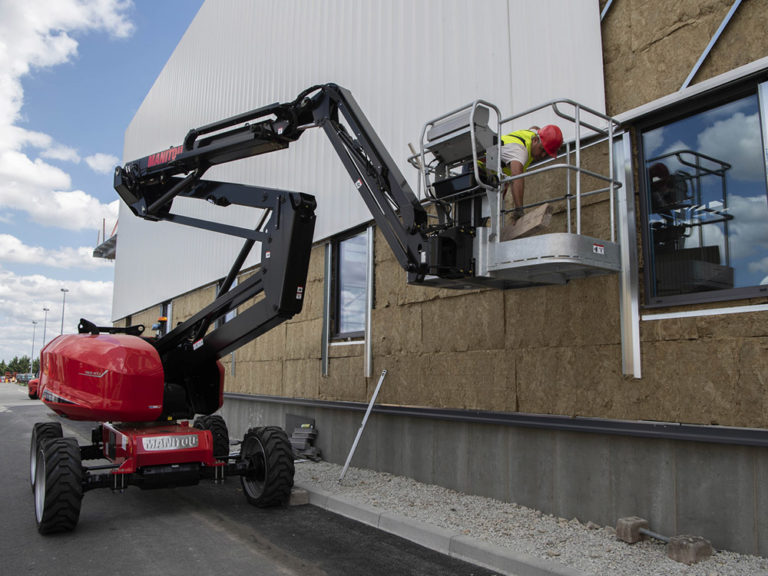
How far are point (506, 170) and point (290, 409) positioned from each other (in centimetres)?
780

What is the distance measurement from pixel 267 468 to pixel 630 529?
13.3 ft

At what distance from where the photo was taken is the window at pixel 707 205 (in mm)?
5121

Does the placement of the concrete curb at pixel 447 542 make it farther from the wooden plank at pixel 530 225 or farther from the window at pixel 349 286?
the window at pixel 349 286

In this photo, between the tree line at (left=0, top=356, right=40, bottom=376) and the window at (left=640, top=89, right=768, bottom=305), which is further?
the tree line at (left=0, top=356, right=40, bottom=376)

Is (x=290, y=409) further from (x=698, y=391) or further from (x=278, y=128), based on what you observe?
(x=698, y=391)

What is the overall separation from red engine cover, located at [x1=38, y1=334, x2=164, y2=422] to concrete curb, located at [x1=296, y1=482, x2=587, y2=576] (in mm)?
2491

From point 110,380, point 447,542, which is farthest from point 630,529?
point 110,380

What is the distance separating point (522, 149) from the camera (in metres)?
5.77

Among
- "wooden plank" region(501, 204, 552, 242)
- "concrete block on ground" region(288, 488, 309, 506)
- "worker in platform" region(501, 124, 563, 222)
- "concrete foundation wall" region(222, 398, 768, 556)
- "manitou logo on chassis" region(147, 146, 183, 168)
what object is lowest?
"concrete block on ground" region(288, 488, 309, 506)

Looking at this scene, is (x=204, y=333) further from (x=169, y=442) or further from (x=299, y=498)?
(x=299, y=498)

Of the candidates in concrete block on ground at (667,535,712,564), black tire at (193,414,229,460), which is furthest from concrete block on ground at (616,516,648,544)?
black tire at (193,414,229,460)

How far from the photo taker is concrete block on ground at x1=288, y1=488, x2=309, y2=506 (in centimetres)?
759

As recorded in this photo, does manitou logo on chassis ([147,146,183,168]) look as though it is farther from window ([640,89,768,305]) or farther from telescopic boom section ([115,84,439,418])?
window ([640,89,768,305])

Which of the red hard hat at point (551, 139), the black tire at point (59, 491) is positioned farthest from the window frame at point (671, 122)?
the black tire at point (59, 491)
